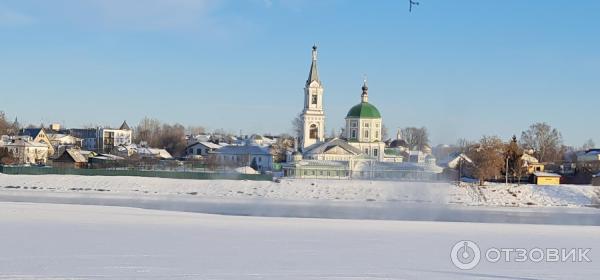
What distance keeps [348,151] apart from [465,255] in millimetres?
54610

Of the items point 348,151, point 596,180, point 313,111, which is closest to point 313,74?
point 313,111

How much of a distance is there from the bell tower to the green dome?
3.74 meters

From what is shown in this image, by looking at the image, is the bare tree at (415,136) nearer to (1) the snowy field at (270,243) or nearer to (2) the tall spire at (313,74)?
(2) the tall spire at (313,74)

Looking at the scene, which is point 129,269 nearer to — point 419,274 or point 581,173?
point 419,274

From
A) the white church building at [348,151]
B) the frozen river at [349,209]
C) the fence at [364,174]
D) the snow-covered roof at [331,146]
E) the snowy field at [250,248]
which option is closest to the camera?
the snowy field at [250,248]

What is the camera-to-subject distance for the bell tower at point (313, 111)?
77875 mm

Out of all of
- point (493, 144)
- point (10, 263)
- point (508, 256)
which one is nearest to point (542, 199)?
point (493, 144)

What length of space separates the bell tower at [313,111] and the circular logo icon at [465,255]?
57.6 metres

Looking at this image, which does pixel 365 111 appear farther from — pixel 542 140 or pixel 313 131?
pixel 542 140

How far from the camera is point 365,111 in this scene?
7862 centimetres

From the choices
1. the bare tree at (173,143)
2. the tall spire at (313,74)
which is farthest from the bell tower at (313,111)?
the bare tree at (173,143)

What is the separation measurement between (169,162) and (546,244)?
203 ft

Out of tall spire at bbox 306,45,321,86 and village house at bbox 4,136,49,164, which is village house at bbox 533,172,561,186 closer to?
tall spire at bbox 306,45,321,86

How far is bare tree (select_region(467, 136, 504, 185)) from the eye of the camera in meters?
58.1
